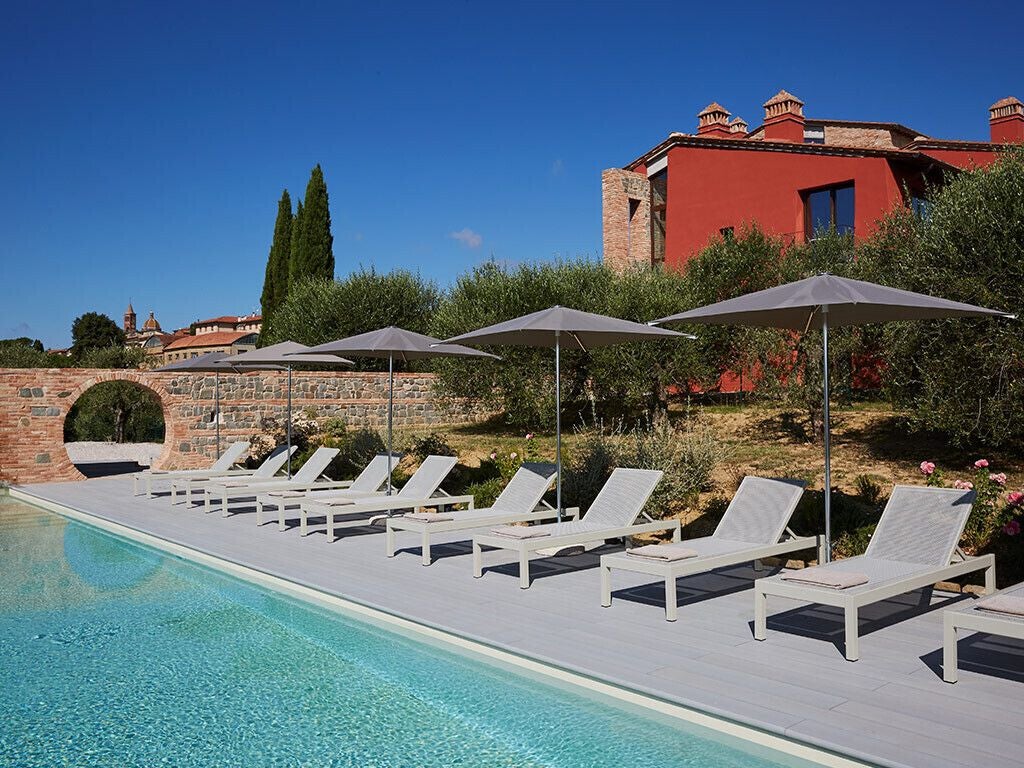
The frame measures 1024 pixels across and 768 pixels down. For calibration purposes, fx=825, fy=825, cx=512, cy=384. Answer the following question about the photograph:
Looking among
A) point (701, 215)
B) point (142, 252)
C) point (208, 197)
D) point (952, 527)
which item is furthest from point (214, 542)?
point (142, 252)

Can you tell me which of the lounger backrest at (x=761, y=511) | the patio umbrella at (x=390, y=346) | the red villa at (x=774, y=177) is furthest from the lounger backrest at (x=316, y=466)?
the red villa at (x=774, y=177)

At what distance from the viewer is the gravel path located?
26516 millimetres

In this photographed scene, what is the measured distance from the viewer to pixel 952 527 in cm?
618

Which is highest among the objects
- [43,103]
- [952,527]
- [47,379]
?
[43,103]

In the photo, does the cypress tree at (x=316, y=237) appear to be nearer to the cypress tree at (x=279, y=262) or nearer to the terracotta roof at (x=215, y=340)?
the cypress tree at (x=279, y=262)

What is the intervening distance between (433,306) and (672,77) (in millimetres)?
11227

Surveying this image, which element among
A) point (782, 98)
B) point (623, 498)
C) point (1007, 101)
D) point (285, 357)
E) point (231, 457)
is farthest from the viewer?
point (782, 98)

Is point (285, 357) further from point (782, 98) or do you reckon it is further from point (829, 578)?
point (782, 98)

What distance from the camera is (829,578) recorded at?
17.6 ft

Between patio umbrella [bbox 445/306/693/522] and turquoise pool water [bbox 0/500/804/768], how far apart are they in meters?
3.44

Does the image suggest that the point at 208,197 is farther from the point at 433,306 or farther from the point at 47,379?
the point at 47,379

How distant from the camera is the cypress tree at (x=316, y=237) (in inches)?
Result: 1396

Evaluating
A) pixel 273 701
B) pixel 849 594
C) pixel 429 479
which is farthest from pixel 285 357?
pixel 849 594

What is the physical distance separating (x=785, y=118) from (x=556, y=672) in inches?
1026
